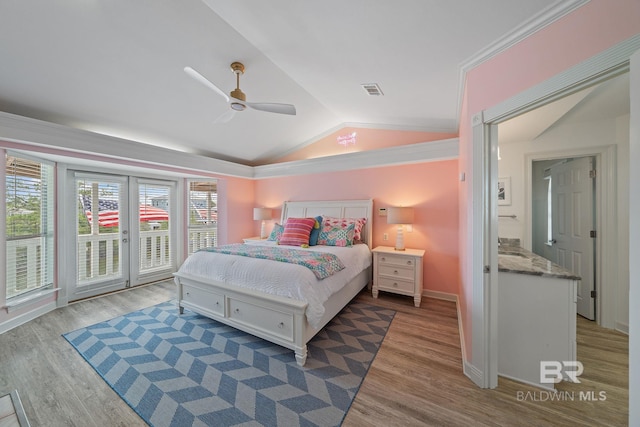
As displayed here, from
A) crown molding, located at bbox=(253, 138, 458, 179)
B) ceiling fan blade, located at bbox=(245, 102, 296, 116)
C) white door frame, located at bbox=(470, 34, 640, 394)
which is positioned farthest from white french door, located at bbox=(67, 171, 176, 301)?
white door frame, located at bbox=(470, 34, 640, 394)

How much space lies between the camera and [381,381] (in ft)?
5.98

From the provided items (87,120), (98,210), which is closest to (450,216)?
(87,120)

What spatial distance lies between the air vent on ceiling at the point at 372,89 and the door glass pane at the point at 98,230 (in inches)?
163

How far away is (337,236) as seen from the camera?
11.7ft

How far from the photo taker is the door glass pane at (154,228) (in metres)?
4.13

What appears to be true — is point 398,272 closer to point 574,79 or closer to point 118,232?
point 574,79

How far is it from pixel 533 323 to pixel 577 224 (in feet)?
6.52

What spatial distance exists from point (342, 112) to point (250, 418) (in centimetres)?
382

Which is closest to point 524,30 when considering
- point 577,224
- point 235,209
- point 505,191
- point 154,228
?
point 505,191

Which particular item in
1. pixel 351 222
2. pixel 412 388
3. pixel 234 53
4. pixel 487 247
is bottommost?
pixel 412 388

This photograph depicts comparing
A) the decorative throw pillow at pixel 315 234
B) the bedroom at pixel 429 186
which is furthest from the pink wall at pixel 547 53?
the decorative throw pillow at pixel 315 234

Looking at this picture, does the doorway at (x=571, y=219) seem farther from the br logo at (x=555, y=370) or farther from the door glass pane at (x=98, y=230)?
the door glass pane at (x=98, y=230)

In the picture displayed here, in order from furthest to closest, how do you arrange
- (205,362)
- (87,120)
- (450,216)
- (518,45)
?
(450,216), (87,120), (205,362), (518,45)

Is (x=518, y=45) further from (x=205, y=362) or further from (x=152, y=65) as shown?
(x=205, y=362)
